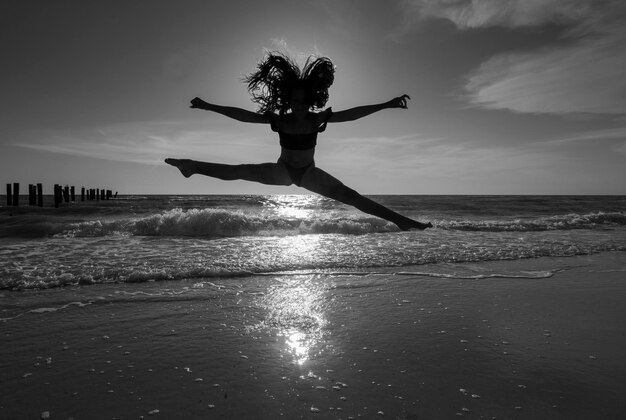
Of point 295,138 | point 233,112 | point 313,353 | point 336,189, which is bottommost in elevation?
point 313,353

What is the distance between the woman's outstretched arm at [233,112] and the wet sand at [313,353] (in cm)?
237

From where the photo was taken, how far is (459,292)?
6430 millimetres

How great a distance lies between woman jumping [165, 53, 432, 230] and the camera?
4.72m

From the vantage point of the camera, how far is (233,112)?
15.2 ft

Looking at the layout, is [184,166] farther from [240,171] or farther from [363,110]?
[363,110]

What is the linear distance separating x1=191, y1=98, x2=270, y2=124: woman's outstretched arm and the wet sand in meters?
2.37

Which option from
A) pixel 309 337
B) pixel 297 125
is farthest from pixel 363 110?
pixel 309 337

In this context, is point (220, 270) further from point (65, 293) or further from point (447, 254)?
point (447, 254)

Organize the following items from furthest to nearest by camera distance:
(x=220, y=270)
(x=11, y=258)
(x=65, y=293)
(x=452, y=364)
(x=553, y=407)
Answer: (x=11, y=258)
(x=220, y=270)
(x=65, y=293)
(x=452, y=364)
(x=553, y=407)

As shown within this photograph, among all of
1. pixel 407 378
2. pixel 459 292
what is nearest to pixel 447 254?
pixel 459 292

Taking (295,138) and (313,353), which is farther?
(295,138)

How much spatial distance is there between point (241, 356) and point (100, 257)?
680cm

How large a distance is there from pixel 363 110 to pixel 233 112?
147 centimetres

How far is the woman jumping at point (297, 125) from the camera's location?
4.72m
